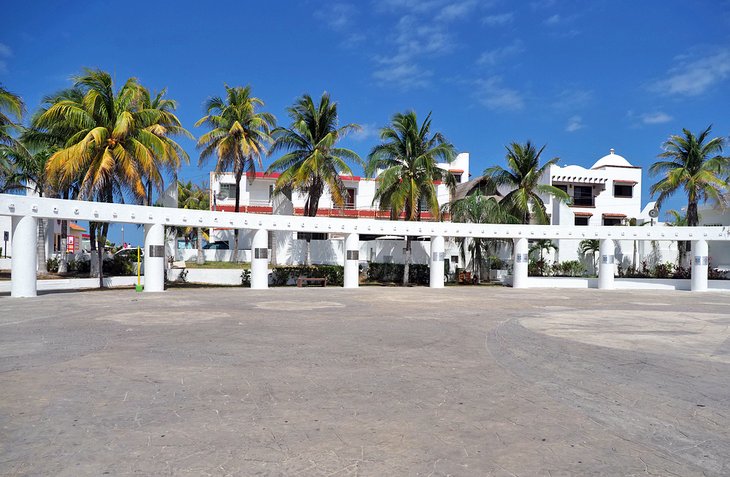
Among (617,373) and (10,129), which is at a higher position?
(10,129)

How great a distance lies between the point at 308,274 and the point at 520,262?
11.4 metres

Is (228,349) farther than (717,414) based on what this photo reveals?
Yes

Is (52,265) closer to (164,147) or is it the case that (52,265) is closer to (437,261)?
(164,147)

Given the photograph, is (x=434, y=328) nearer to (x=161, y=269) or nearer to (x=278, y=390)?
(x=278, y=390)

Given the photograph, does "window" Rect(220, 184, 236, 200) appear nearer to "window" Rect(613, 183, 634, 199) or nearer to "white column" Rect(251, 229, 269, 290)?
"white column" Rect(251, 229, 269, 290)

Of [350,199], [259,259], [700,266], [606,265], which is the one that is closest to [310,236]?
[350,199]

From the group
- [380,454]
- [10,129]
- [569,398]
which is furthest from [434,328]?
[10,129]

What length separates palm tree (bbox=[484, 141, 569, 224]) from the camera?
1215 inches

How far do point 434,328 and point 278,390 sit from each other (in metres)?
6.22

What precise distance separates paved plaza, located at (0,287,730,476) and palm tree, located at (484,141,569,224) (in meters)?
19.1

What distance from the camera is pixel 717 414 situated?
18.8 feet

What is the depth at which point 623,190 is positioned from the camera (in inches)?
1827

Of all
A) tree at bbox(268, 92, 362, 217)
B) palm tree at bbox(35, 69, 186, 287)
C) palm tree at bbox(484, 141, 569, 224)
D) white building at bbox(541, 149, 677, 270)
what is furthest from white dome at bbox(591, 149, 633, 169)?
palm tree at bbox(35, 69, 186, 287)

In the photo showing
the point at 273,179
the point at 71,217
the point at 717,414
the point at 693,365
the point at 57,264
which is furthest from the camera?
the point at 273,179
